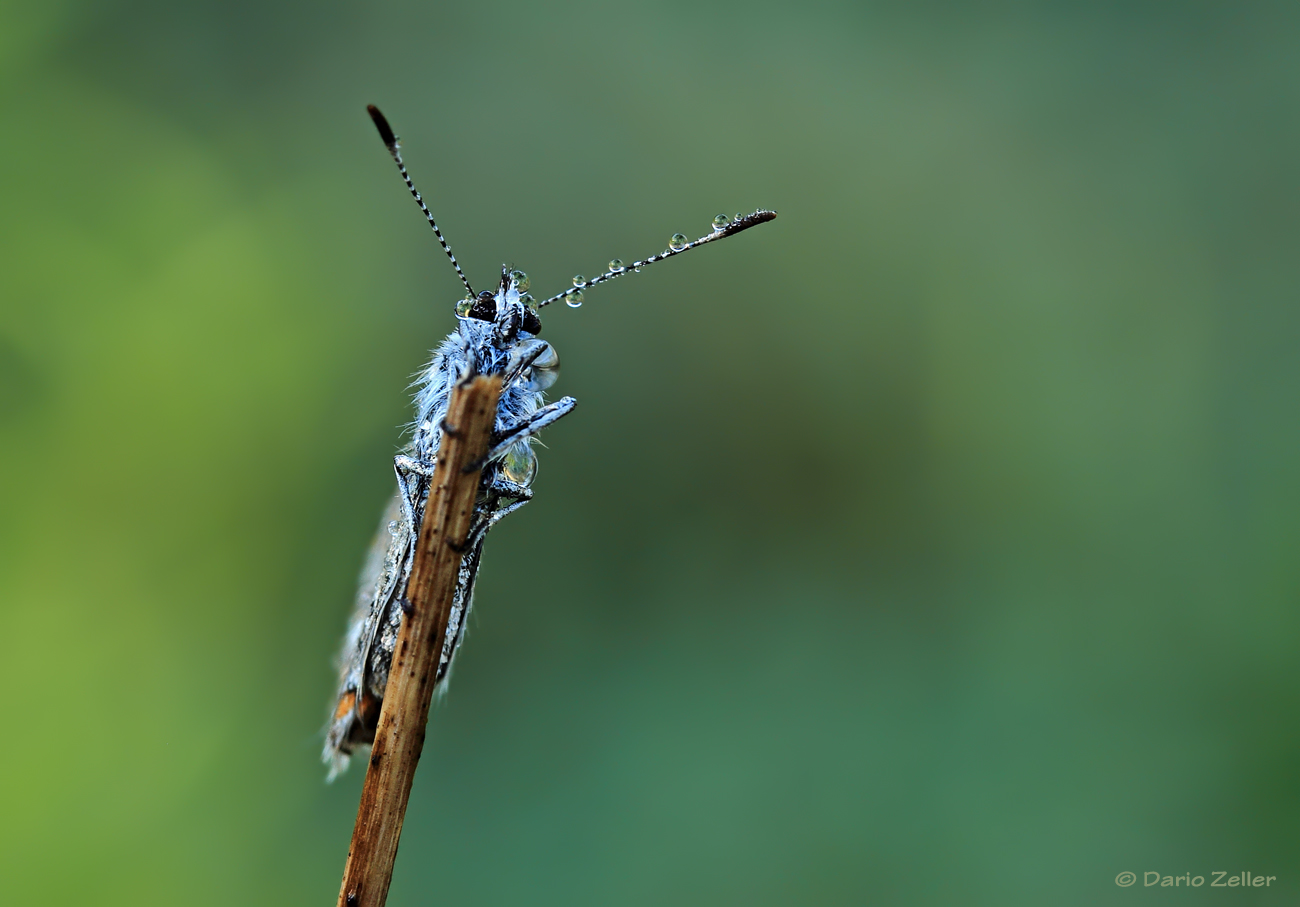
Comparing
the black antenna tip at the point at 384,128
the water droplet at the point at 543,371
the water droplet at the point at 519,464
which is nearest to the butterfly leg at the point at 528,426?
the water droplet at the point at 519,464

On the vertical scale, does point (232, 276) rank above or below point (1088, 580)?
above

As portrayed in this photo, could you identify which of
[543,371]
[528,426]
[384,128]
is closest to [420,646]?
[528,426]

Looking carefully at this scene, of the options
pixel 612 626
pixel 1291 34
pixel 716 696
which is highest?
pixel 1291 34

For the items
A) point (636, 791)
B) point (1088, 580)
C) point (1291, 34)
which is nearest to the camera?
point (636, 791)

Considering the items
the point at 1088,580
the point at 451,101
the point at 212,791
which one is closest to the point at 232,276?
the point at 451,101

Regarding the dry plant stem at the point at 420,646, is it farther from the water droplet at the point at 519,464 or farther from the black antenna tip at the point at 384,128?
the black antenna tip at the point at 384,128

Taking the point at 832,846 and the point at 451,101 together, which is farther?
the point at 451,101

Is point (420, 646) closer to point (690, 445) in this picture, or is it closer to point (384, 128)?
point (384, 128)

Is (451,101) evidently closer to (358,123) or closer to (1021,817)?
(358,123)

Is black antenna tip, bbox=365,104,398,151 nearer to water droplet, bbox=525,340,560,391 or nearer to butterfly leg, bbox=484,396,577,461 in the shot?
water droplet, bbox=525,340,560,391
